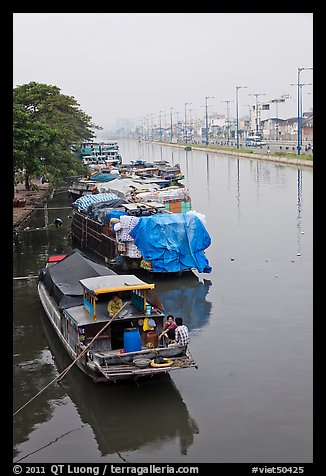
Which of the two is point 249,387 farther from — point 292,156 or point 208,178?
point 292,156

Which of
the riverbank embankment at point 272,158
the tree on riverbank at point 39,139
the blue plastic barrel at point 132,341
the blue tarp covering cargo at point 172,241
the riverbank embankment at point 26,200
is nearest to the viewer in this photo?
the blue plastic barrel at point 132,341

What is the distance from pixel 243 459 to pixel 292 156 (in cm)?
6708

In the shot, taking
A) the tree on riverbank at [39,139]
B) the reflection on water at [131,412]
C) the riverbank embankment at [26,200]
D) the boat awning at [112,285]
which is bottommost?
the reflection on water at [131,412]

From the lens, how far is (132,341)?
1299 cm

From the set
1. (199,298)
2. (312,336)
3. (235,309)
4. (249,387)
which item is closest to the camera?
(249,387)

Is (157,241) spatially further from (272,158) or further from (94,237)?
(272,158)

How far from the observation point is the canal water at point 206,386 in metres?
11.2

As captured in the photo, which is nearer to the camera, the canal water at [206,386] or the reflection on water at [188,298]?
the canal water at [206,386]

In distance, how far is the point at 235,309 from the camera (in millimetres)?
18891

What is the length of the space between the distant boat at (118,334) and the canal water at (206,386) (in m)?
0.70

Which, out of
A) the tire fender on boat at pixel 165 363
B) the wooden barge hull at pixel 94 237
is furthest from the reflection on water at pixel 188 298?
the tire fender on boat at pixel 165 363

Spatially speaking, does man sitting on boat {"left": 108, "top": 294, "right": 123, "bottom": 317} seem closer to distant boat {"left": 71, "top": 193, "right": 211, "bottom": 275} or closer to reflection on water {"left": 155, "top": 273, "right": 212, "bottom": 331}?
reflection on water {"left": 155, "top": 273, "right": 212, "bottom": 331}

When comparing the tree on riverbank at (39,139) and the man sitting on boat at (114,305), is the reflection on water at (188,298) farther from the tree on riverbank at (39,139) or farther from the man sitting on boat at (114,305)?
the tree on riverbank at (39,139)
